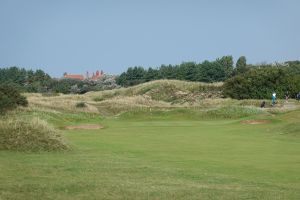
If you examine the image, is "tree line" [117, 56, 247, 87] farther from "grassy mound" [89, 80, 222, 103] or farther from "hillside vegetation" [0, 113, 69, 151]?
"hillside vegetation" [0, 113, 69, 151]

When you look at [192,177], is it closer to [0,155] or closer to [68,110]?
[0,155]

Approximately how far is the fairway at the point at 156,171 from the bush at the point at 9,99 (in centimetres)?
2078

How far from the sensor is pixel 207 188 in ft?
38.9

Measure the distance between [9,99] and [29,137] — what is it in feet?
86.3

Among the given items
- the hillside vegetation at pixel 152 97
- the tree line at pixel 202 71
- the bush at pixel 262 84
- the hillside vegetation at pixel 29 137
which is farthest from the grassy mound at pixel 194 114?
the tree line at pixel 202 71

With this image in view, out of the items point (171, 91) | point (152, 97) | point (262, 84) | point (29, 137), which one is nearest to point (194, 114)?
point (262, 84)

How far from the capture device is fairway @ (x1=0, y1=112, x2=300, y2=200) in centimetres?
1109

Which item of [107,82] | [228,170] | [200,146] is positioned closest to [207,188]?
[228,170]

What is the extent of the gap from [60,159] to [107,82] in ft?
455

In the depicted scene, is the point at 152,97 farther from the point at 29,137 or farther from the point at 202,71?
the point at 29,137

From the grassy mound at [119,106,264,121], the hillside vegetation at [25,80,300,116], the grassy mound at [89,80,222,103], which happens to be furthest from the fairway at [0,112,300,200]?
the grassy mound at [89,80,222,103]

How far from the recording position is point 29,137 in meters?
19.2

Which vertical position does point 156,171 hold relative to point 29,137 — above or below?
below

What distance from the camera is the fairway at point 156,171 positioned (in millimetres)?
11094
